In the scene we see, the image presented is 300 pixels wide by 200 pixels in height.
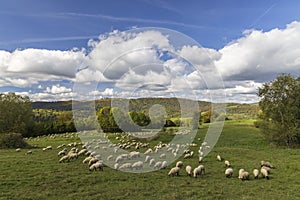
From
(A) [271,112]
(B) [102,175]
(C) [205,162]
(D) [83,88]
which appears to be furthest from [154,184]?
(A) [271,112]

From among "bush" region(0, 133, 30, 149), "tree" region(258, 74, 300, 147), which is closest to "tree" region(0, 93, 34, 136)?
"bush" region(0, 133, 30, 149)

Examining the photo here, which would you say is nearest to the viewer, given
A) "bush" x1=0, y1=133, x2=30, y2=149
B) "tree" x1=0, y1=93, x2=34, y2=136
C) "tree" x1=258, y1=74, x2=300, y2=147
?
"tree" x1=258, y1=74, x2=300, y2=147

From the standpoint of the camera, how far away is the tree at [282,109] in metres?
33.7

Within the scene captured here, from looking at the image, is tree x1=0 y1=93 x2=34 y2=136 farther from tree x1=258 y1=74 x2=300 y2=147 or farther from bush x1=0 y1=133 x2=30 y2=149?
tree x1=258 y1=74 x2=300 y2=147

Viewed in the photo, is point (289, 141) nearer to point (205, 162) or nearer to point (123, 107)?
point (205, 162)

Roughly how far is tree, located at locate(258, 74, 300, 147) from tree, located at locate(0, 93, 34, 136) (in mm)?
45222

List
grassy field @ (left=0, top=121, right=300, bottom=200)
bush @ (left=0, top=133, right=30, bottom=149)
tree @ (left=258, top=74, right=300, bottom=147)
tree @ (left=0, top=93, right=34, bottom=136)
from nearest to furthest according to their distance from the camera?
1. grassy field @ (left=0, top=121, right=300, bottom=200)
2. tree @ (left=258, top=74, right=300, bottom=147)
3. bush @ (left=0, top=133, right=30, bottom=149)
4. tree @ (left=0, top=93, right=34, bottom=136)

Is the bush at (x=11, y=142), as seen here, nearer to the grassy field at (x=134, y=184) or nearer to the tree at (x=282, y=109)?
the grassy field at (x=134, y=184)

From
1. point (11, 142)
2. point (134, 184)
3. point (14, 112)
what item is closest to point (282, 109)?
point (134, 184)

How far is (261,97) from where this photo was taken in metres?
35.8

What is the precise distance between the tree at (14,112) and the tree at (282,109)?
4522 cm

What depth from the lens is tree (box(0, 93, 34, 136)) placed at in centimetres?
5294

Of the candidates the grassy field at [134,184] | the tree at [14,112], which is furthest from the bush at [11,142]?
the grassy field at [134,184]

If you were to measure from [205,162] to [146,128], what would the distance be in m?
24.5
